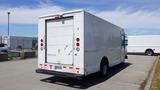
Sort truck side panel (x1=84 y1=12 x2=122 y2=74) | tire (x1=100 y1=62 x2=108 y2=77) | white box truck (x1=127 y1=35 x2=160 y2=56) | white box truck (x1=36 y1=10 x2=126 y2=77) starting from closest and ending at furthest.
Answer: white box truck (x1=36 y1=10 x2=126 y2=77)
truck side panel (x1=84 y1=12 x2=122 y2=74)
tire (x1=100 y1=62 x2=108 y2=77)
white box truck (x1=127 y1=35 x2=160 y2=56)

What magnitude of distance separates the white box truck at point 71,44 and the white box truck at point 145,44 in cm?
2159

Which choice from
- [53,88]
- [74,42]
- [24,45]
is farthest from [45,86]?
[24,45]

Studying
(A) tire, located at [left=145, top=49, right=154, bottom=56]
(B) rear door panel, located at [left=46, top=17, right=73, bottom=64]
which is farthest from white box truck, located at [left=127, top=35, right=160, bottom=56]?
(B) rear door panel, located at [left=46, top=17, right=73, bottom=64]

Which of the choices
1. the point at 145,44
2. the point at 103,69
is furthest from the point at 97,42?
the point at 145,44

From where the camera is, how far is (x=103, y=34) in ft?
36.5

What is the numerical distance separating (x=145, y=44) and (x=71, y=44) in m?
24.1

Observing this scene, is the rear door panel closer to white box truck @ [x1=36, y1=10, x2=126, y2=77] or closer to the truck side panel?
white box truck @ [x1=36, y1=10, x2=126, y2=77]

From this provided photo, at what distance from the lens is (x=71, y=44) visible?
29.6 ft

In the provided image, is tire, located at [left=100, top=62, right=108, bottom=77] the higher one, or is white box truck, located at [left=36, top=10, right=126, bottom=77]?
white box truck, located at [left=36, top=10, right=126, bottom=77]

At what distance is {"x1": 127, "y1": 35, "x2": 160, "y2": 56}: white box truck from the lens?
100ft

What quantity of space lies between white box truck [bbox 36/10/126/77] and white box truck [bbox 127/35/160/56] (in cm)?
2159

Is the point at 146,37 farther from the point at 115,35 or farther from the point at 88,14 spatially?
the point at 88,14

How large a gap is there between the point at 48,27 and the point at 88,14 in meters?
1.94

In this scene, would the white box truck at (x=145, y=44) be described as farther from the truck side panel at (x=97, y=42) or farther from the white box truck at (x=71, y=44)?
the white box truck at (x=71, y=44)
